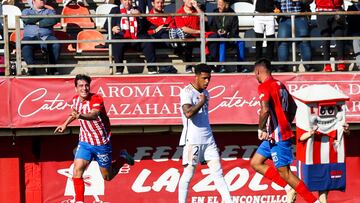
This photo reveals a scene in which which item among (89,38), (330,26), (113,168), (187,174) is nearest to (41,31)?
(89,38)

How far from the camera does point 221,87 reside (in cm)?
1684

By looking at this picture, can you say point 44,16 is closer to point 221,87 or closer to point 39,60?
point 39,60

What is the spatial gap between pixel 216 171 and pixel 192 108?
960 millimetres

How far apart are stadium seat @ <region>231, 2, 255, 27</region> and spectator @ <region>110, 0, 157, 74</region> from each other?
2261mm

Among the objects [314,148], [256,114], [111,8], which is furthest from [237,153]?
[111,8]

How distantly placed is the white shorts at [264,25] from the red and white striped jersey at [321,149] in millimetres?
2653

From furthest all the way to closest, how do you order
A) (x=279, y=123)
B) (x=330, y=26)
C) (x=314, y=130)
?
(x=330, y=26)
(x=314, y=130)
(x=279, y=123)

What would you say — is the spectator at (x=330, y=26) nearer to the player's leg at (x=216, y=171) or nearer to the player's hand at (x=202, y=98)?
the player's leg at (x=216, y=171)

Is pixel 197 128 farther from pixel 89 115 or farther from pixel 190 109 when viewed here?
pixel 89 115

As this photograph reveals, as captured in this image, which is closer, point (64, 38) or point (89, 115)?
point (89, 115)

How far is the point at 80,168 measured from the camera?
14.5m

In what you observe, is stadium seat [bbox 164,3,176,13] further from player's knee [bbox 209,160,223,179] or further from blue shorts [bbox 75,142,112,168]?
player's knee [bbox 209,160,223,179]

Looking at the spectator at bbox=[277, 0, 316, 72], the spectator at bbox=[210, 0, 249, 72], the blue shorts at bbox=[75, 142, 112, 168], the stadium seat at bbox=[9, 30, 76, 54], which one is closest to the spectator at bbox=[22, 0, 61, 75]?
the stadium seat at bbox=[9, 30, 76, 54]

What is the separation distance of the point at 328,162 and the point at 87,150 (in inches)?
145
